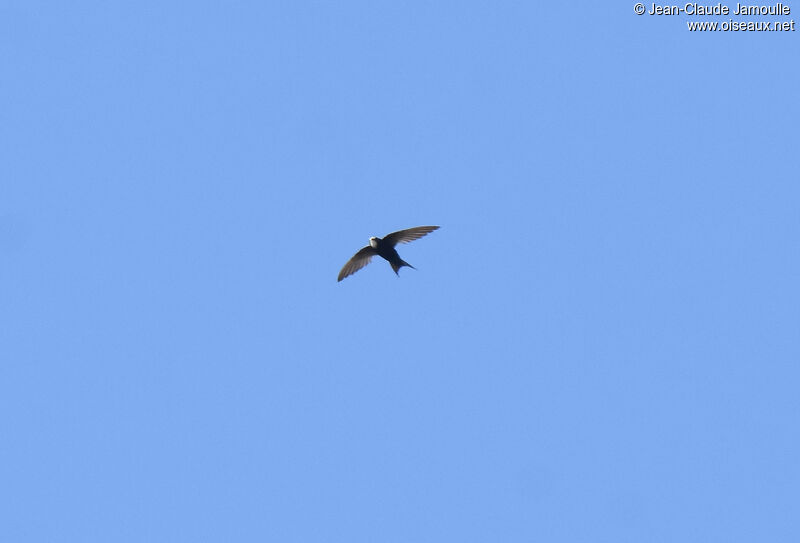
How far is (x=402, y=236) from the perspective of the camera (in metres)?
29.5

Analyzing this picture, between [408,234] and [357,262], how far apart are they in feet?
6.77

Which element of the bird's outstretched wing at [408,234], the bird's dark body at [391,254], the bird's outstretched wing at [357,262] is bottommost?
the bird's dark body at [391,254]

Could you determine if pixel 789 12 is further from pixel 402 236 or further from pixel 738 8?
pixel 402 236

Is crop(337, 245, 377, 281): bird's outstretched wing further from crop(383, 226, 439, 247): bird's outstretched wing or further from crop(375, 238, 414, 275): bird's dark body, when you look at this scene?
crop(383, 226, 439, 247): bird's outstretched wing

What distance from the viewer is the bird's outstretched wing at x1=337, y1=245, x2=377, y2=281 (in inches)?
1211

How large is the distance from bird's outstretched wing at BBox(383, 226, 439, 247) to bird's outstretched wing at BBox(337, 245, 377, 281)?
1.16 meters

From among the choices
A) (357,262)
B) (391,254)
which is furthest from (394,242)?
(357,262)

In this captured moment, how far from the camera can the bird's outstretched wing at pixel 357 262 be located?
3077cm

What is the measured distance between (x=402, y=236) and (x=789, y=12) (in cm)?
1414

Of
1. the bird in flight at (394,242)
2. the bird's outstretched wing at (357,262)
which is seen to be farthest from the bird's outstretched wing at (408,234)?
the bird's outstretched wing at (357,262)

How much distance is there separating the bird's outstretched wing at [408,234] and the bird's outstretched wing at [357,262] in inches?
45.7

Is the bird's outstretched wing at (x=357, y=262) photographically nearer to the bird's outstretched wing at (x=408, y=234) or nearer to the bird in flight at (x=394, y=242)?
the bird in flight at (x=394, y=242)

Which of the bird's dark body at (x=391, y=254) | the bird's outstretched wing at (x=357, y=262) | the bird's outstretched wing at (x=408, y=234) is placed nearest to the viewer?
the bird's outstretched wing at (x=408, y=234)

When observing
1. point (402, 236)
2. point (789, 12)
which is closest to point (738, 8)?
point (789, 12)
